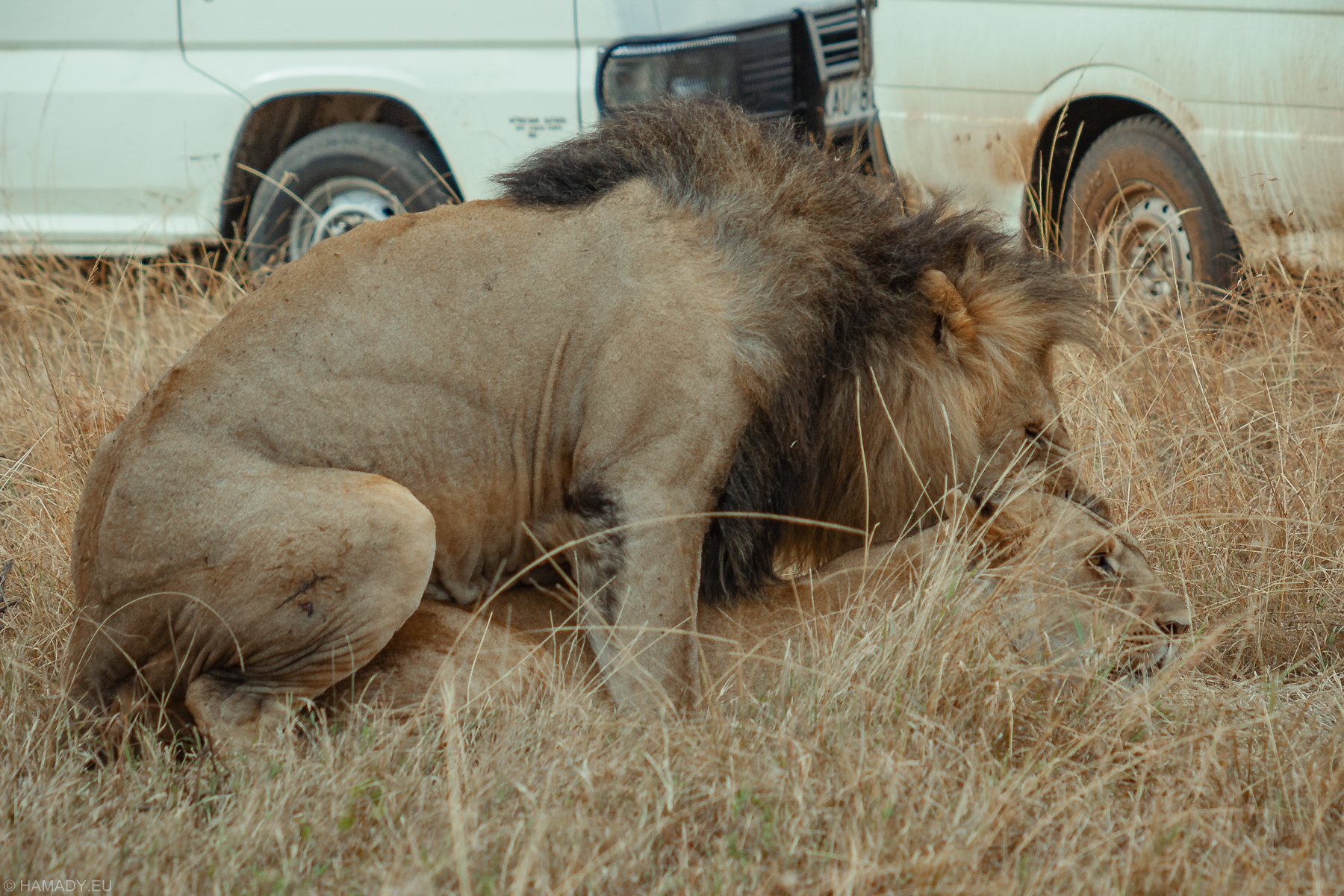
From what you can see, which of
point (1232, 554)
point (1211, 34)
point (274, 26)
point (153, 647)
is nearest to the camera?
point (153, 647)

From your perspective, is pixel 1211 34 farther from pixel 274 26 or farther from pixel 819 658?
pixel 274 26

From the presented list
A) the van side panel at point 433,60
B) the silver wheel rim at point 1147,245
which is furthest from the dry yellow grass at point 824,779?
the van side panel at point 433,60

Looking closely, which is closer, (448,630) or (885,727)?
(885,727)

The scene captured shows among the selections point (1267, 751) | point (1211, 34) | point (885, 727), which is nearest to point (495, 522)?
point (885, 727)

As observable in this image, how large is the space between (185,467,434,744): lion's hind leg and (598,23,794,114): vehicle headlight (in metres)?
2.82

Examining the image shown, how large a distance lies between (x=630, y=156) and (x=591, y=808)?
1.40m

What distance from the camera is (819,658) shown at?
2.57 m

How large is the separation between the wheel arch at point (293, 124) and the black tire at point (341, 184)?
10 cm

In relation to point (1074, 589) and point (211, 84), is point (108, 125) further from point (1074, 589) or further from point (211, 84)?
point (1074, 589)

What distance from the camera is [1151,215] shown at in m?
4.74

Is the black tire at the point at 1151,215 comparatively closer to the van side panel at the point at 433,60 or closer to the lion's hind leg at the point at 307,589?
the van side panel at the point at 433,60

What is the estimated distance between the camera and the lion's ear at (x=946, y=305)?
2.71m

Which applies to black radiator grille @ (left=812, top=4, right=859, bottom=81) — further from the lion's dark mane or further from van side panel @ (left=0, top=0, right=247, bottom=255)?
van side panel @ (left=0, top=0, right=247, bottom=255)

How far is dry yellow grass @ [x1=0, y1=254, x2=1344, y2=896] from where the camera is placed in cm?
184
